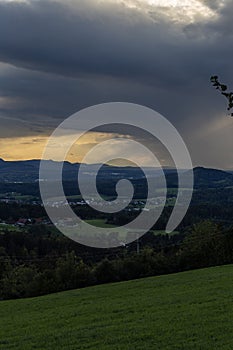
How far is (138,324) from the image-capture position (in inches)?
568

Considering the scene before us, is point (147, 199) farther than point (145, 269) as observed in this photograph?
Yes

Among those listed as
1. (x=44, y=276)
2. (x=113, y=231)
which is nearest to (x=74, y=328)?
(x=44, y=276)

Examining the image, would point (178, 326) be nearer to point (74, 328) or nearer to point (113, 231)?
point (74, 328)

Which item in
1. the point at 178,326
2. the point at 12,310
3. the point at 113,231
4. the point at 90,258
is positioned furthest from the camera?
the point at 113,231

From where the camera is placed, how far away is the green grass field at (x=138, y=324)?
11.9 meters

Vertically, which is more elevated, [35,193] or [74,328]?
[35,193]

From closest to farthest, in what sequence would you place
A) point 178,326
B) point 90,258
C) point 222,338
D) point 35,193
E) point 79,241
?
point 222,338 → point 178,326 → point 90,258 → point 79,241 → point 35,193

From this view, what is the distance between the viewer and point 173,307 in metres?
16.9

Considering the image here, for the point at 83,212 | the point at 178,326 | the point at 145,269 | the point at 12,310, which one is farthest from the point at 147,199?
the point at 178,326

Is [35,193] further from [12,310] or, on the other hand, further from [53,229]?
[12,310]

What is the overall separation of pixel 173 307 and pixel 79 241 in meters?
74.8

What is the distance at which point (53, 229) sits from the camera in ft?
363

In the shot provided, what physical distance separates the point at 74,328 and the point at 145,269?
29060 millimetres

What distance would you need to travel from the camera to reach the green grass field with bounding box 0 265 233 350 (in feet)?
38.9
